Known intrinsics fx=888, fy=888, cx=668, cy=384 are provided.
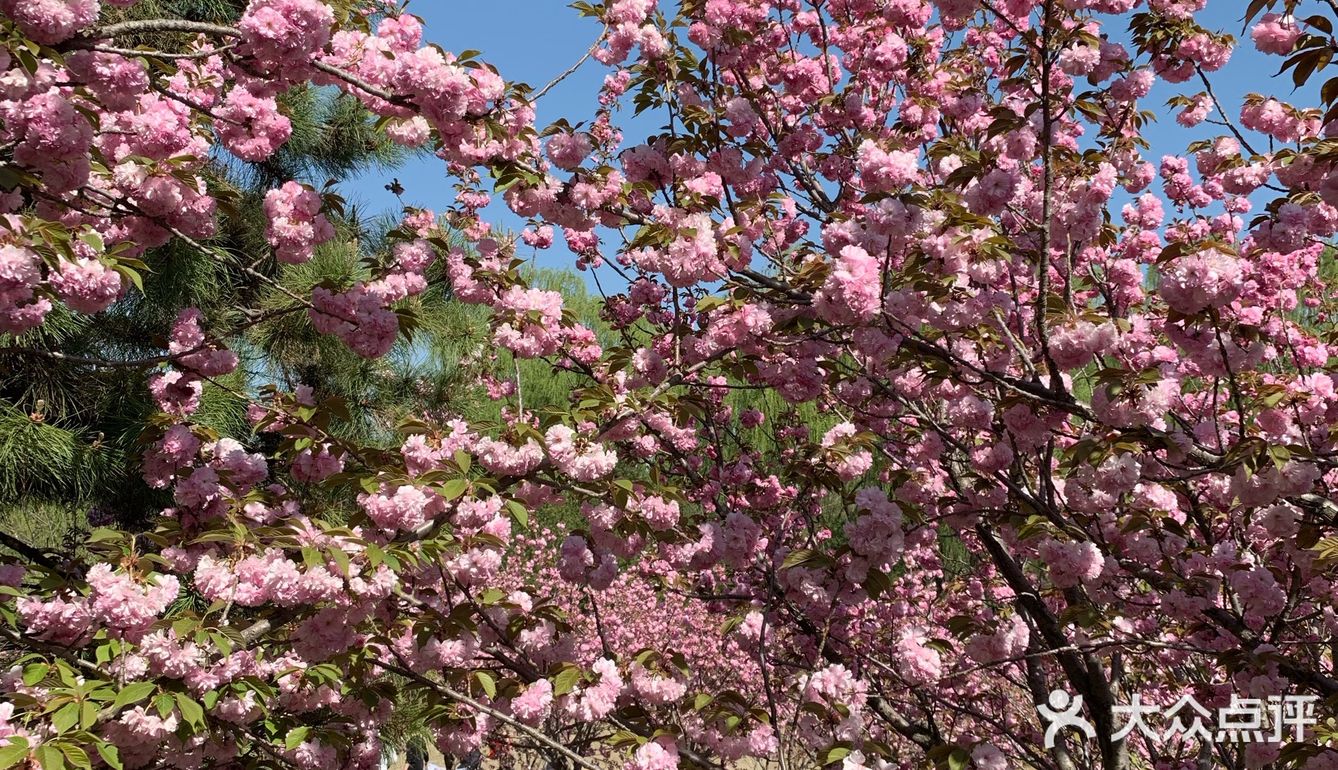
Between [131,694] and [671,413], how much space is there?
1612 millimetres

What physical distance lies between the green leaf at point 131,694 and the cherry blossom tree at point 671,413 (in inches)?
0.4

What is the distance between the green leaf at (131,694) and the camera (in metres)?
1.92

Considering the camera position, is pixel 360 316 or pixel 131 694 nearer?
pixel 131 694

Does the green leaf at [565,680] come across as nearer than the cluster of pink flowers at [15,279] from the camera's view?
No

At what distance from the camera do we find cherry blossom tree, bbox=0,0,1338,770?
2115 millimetres

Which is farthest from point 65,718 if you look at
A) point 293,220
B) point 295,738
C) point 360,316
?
point 293,220

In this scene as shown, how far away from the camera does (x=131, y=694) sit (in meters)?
1.92

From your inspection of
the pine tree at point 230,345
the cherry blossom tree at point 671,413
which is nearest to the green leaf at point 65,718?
the cherry blossom tree at point 671,413

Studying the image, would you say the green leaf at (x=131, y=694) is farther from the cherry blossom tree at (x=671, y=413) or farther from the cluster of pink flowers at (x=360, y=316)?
the cluster of pink flowers at (x=360, y=316)

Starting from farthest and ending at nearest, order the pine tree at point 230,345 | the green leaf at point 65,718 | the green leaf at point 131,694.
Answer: the pine tree at point 230,345 < the green leaf at point 131,694 < the green leaf at point 65,718

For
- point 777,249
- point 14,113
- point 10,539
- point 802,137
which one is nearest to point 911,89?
point 802,137

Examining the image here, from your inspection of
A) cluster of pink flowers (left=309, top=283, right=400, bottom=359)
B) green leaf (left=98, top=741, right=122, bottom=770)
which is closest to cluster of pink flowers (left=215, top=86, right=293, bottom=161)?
cluster of pink flowers (left=309, top=283, right=400, bottom=359)

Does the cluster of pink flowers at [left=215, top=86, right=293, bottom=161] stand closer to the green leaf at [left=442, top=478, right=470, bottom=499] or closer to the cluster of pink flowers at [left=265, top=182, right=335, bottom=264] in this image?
the cluster of pink flowers at [left=265, top=182, right=335, bottom=264]
